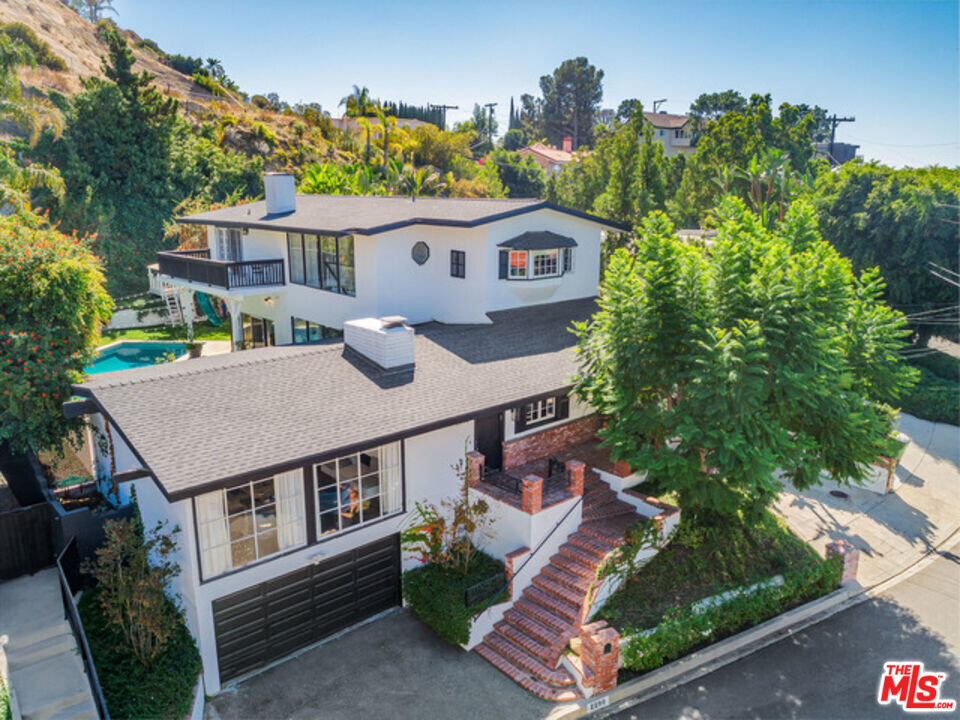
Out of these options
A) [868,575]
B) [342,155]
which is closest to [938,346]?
[868,575]

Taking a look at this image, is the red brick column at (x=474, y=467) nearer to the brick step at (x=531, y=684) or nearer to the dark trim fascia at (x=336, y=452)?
the dark trim fascia at (x=336, y=452)

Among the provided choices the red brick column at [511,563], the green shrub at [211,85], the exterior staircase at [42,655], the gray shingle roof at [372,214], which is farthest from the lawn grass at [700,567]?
the green shrub at [211,85]

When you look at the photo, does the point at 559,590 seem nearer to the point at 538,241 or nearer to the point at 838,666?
the point at 838,666

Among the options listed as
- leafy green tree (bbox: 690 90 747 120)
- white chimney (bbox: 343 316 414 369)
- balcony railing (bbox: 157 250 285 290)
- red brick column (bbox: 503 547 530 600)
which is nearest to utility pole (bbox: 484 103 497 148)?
leafy green tree (bbox: 690 90 747 120)

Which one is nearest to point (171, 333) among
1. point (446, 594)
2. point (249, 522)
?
point (249, 522)

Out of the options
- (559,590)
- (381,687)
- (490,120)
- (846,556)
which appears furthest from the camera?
(490,120)

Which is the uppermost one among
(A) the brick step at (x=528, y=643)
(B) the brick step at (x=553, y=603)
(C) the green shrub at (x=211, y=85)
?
(C) the green shrub at (x=211, y=85)

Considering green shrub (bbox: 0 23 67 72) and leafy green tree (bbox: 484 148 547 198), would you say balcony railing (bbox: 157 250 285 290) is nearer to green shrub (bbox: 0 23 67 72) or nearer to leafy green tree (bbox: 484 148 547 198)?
green shrub (bbox: 0 23 67 72)
